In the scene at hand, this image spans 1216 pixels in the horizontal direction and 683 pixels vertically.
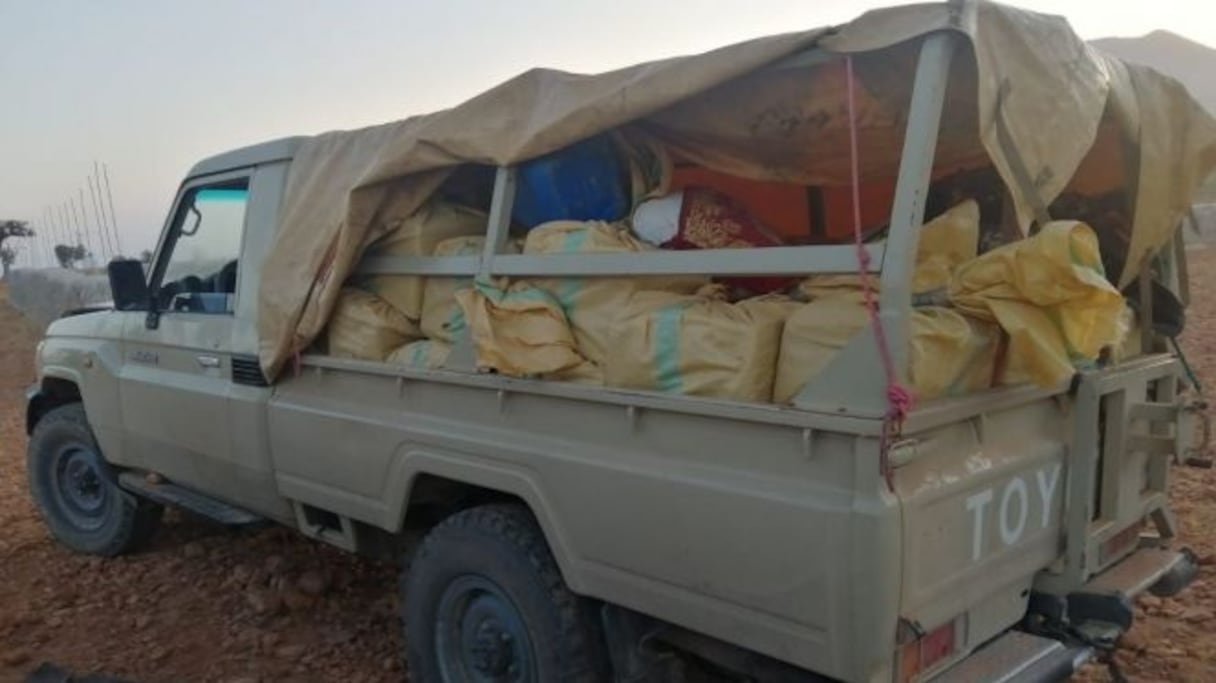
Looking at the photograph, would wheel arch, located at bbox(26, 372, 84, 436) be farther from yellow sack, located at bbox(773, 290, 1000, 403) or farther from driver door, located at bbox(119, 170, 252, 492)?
yellow sack, located at bbox(773, 290, 1000, 403)

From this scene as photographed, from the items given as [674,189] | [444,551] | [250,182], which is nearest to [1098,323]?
[674,189]

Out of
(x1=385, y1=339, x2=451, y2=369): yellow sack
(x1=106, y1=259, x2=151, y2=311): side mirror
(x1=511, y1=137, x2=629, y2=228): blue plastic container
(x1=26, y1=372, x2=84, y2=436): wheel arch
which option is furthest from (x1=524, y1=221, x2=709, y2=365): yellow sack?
(x1=26, y1=372, x2=84, y2=436): wheel arch

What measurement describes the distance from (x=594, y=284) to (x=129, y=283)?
272cm

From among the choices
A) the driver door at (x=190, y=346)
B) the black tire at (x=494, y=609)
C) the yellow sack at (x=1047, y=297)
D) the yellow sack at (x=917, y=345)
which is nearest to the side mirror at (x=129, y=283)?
the driver door at (x=190, y=346)

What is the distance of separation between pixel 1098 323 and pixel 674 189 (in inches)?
51.6

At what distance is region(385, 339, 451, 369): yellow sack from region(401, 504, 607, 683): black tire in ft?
1.65

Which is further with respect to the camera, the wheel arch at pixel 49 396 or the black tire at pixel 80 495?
the wheel arch at pixel 49 396

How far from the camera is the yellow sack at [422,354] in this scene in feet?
10.4

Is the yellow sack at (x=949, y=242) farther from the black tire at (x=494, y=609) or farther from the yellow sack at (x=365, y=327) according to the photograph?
the yellow sack at (x=365, y=327)

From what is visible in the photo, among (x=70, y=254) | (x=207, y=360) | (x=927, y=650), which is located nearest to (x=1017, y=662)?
(x=927, y=650)

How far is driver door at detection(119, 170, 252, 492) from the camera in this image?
4.04m

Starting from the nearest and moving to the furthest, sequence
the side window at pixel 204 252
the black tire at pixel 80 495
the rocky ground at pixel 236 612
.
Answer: the rocky ground at pixel 236 612 → the side window at pixel 204 252 → the black tire at pixel 80 495

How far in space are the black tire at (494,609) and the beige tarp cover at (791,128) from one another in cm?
101

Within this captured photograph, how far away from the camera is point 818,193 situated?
365cm
